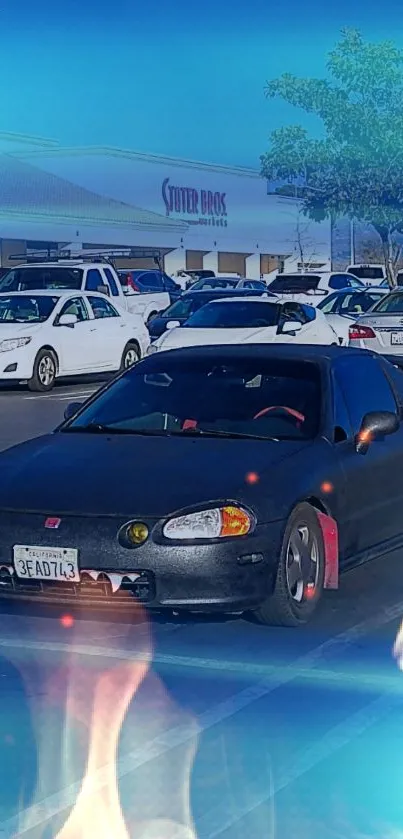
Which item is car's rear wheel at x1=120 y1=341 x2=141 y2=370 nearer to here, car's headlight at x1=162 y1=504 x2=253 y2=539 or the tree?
car's headlight at x1=162 y1=504 x2=253 y2=539

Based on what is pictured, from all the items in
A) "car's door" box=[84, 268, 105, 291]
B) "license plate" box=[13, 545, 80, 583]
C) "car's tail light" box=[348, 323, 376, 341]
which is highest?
"license plate" box=[13, 545, 80, 583]

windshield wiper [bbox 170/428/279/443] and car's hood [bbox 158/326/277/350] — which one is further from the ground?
windshield wiper [bbox 170/428/279/443]

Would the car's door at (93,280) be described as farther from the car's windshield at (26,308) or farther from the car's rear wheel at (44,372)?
the car's rear wheel at (44,372)

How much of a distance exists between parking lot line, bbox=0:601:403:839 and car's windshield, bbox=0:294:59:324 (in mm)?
14783

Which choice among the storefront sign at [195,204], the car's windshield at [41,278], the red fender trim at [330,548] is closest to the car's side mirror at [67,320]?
the car's windshield at [41,278]

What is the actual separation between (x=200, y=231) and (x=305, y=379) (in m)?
57.8

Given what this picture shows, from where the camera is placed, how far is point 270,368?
791cm

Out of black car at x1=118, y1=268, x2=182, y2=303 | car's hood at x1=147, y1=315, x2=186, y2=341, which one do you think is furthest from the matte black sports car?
black car at x1=118, y1=268, x2=182, y2=303

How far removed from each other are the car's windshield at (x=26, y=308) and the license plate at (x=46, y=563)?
49.1 feet

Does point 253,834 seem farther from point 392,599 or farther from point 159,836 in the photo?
point 392,599

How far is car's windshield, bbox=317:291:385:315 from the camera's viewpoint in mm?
29859

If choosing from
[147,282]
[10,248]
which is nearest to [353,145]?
[10,248]

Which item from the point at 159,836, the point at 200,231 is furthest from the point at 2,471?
the point at 200,231

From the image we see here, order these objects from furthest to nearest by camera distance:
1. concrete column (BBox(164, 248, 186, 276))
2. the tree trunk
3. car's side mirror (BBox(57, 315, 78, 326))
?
1. concrete column (BBox(164, 248, 186, 276))
2. the tree trunk
3. car's side mirror (BBox(57, 315, 78, 326))
